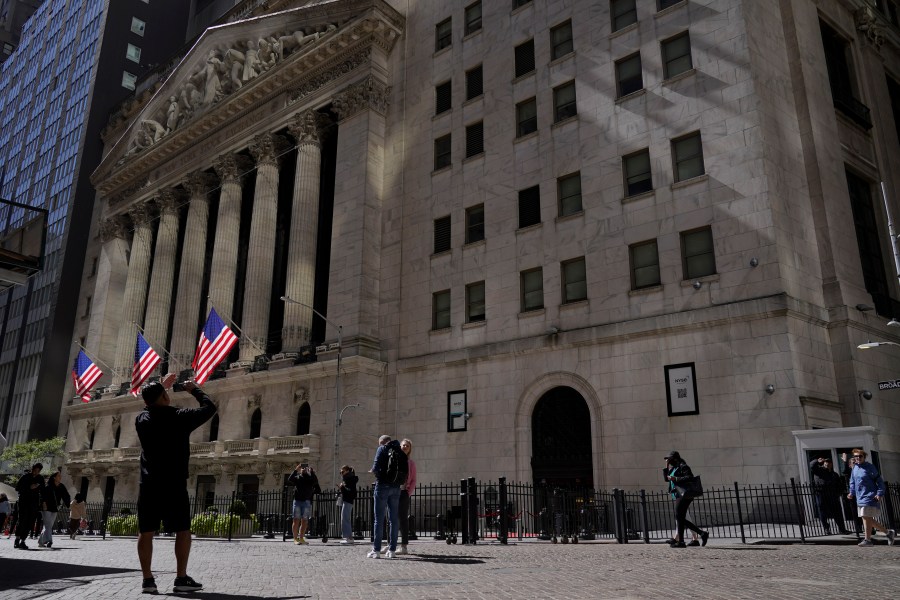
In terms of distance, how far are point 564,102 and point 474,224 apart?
21.8 ft

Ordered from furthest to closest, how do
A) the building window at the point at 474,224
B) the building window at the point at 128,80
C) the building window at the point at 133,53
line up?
the building window at the point at 133,53, the building window at the point at 128,80, the building window at the point at 474,224

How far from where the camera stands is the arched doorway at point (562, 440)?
26344 mm

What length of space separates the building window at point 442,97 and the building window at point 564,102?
21.6 feet

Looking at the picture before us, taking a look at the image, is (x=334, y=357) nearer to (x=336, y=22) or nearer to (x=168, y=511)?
(x=336, y=22)

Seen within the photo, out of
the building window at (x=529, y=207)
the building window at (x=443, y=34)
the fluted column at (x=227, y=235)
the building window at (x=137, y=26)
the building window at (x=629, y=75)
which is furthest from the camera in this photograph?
the building window at (x=137, y=26)

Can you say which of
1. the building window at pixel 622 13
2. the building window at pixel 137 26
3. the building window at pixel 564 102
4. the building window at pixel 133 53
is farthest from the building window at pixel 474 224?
the building window at pixel 137 26

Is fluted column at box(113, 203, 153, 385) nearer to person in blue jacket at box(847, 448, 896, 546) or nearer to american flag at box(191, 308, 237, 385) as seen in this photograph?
american flag at box(191, 308, 237, 385)

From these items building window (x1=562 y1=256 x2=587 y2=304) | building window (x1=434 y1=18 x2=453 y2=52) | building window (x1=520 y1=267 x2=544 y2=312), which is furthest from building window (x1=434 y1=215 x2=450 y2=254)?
building window (x1=434 y1=18 x2=453 y2=52)

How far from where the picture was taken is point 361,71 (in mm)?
37906

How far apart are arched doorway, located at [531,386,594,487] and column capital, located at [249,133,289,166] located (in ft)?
77.4

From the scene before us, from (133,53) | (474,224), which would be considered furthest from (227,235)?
Answer: (133,53)

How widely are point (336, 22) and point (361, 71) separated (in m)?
4.15

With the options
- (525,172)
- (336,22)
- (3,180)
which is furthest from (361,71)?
(3,180)

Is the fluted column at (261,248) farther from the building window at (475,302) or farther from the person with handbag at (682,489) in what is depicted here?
the person with handbag at (682,489)
